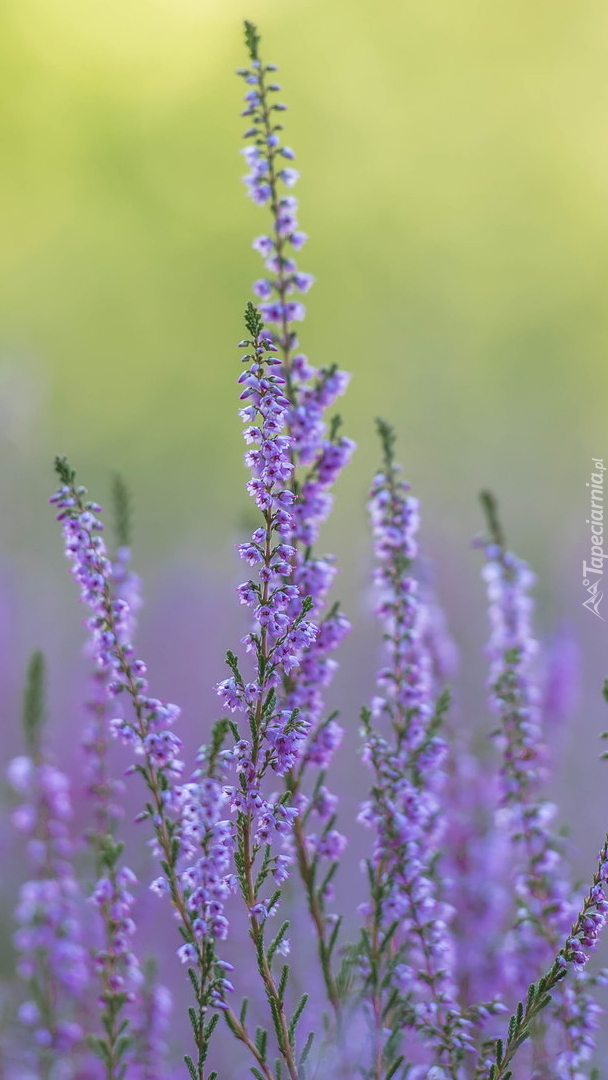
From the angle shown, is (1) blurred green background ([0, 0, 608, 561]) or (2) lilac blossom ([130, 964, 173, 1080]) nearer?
(2) lilac blossom ([130, 964, 173, 1080])

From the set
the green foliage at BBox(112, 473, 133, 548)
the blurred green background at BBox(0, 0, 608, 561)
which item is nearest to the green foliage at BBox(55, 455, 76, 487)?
the green foliage at BBox(112, 473, 133, 548)

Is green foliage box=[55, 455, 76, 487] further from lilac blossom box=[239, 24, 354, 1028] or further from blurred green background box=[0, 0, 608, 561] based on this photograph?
blurred green background box=[0, 0, 608, 561]

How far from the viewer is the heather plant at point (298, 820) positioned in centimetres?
219

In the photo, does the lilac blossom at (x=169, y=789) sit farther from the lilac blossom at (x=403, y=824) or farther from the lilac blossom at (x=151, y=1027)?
the lilac blossom at (x=151, y=1027)

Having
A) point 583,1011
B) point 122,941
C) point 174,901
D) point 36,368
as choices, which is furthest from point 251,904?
point 36,368

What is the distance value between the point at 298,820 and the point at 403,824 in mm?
266

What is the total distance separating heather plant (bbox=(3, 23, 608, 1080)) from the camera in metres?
2.19

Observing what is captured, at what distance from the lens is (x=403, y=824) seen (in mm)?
2738

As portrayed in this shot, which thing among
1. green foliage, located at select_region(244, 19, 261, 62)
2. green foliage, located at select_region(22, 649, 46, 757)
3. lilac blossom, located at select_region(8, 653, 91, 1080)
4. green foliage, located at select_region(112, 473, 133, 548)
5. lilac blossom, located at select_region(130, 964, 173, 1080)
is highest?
green foliage, located at select_region(244, 19, 261, 62)

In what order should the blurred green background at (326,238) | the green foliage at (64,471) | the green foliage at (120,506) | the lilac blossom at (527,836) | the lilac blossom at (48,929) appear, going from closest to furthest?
the green foliage at (64,471)
the lilac blossom at (527,836)
the green foliage at (120,506)
the lilac blossom at (48,929)
the blurred green background at (326,238)

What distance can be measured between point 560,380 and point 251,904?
10813mm

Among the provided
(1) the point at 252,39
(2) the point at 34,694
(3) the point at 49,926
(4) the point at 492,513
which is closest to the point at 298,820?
(2) the point at 34,694

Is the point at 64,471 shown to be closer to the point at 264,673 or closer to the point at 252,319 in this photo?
the point at 252,319

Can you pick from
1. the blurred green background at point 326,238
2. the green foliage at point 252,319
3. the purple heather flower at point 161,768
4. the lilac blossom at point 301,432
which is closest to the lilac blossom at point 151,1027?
the lilac blossom at point 301,432
